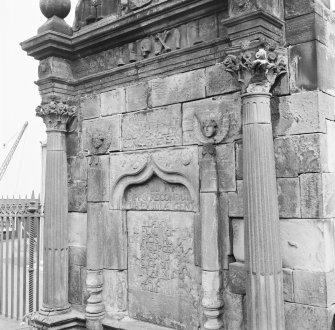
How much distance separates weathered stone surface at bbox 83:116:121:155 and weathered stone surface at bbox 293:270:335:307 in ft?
9.48

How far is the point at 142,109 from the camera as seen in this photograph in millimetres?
5320

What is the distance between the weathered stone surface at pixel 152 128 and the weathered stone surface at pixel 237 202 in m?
0.94

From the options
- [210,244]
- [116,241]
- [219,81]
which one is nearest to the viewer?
[210,244]

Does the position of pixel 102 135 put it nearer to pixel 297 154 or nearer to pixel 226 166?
pixel 226 166

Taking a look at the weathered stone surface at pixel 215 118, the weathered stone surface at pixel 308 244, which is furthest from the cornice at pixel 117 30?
the weathered stone surface at pixel 308 244

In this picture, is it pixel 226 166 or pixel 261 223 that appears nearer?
pixel 261 223

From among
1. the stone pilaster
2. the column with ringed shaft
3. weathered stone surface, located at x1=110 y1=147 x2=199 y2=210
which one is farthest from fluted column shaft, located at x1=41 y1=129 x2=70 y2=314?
the column with ringed shaft

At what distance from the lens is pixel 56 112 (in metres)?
5.90

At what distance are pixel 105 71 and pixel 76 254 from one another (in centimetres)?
268

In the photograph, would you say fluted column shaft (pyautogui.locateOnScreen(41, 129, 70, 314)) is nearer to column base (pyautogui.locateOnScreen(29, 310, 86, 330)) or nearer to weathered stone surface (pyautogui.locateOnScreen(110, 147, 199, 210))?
column base (pyautogui.locateOnScreen(29, 310, 86, 330))

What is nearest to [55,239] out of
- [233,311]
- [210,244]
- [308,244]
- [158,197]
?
[158,197]

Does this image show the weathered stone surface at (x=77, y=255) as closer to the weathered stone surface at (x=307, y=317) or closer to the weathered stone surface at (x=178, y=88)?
the weathered stone surface at (x=178, y=88)

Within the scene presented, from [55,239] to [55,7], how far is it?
3.38 metres

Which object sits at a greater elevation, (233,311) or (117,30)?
(117,30)
